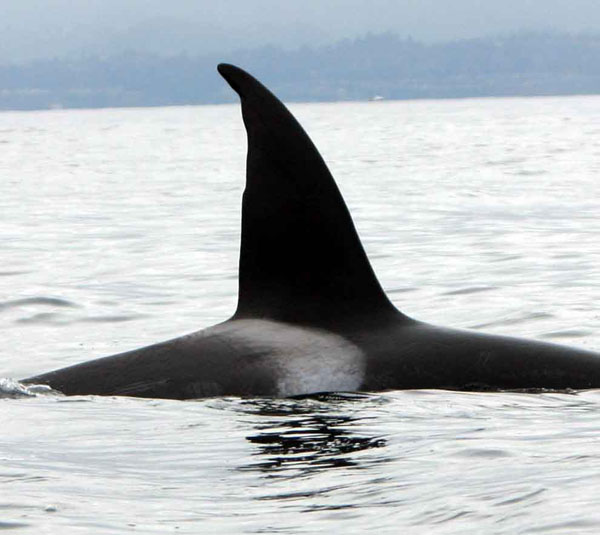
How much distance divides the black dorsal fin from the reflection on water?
687 millimetres

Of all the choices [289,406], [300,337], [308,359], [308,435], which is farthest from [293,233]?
[308,435]

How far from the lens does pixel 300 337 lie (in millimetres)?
8453

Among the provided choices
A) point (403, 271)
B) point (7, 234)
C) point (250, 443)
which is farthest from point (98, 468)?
point (7, 234)

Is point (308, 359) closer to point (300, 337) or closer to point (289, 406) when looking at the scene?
point (300, 337)

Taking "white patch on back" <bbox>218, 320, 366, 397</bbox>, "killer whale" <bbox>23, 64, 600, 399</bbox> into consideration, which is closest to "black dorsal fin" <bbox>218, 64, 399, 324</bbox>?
"killer whale" <bbox>23, 64, 600, 399</bbox>

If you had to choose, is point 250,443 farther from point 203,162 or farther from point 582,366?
point 203,162

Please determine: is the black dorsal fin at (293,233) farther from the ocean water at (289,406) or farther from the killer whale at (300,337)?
the ocean water at (289,406)

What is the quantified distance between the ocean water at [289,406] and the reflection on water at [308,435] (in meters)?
0.02

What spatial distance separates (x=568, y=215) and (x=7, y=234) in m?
9.60

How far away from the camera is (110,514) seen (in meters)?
6.15

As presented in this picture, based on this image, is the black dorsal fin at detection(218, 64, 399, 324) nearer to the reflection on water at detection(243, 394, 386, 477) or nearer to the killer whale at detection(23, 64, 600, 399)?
the killer whale at detection(23, 64, 600, 399)

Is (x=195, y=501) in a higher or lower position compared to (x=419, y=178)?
lower

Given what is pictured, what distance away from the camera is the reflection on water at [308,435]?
697 cm

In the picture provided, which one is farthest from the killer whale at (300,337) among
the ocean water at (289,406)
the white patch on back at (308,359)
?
the ocean water at (289,406)
